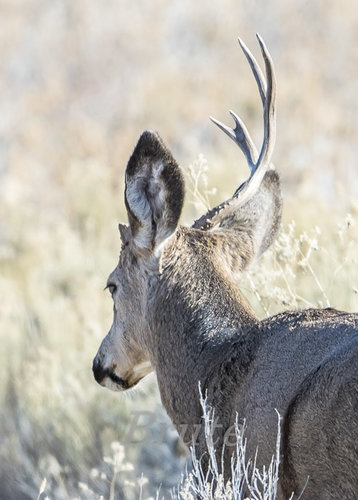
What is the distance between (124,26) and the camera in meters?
29.2

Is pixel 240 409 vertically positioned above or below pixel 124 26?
below

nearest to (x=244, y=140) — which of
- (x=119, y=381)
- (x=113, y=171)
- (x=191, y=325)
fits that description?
(x=191, y=325)

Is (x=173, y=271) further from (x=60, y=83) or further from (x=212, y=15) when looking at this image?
(x=212, y=15)

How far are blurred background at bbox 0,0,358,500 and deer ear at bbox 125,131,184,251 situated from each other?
3.37 ft

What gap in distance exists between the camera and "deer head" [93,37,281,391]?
4.03 meters

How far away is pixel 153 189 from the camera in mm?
4035

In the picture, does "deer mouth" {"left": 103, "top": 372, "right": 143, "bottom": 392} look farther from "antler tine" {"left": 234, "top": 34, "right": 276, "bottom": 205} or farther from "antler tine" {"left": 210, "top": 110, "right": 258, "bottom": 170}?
"antler tine" {"left": 210, "top": 110, "right": 258, "bottom": 170}

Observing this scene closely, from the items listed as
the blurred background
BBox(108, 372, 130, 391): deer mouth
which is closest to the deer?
BBox(108, 372, 130, 391): deer mouth

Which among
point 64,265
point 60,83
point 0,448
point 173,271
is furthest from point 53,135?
point 173,271

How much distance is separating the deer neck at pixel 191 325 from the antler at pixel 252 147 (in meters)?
0.29

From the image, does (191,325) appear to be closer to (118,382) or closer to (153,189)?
(153,189)

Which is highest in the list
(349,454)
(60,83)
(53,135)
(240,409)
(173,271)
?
(60,83)

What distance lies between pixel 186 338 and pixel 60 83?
22152 millimetres

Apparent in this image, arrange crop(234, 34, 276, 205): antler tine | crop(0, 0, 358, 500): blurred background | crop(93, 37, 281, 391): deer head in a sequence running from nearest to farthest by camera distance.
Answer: crop(93, 37, 281, 391): deer head < crop(234, 34, 276, 205): antler tine < crop(0, 0, 358, 500): blurred background
